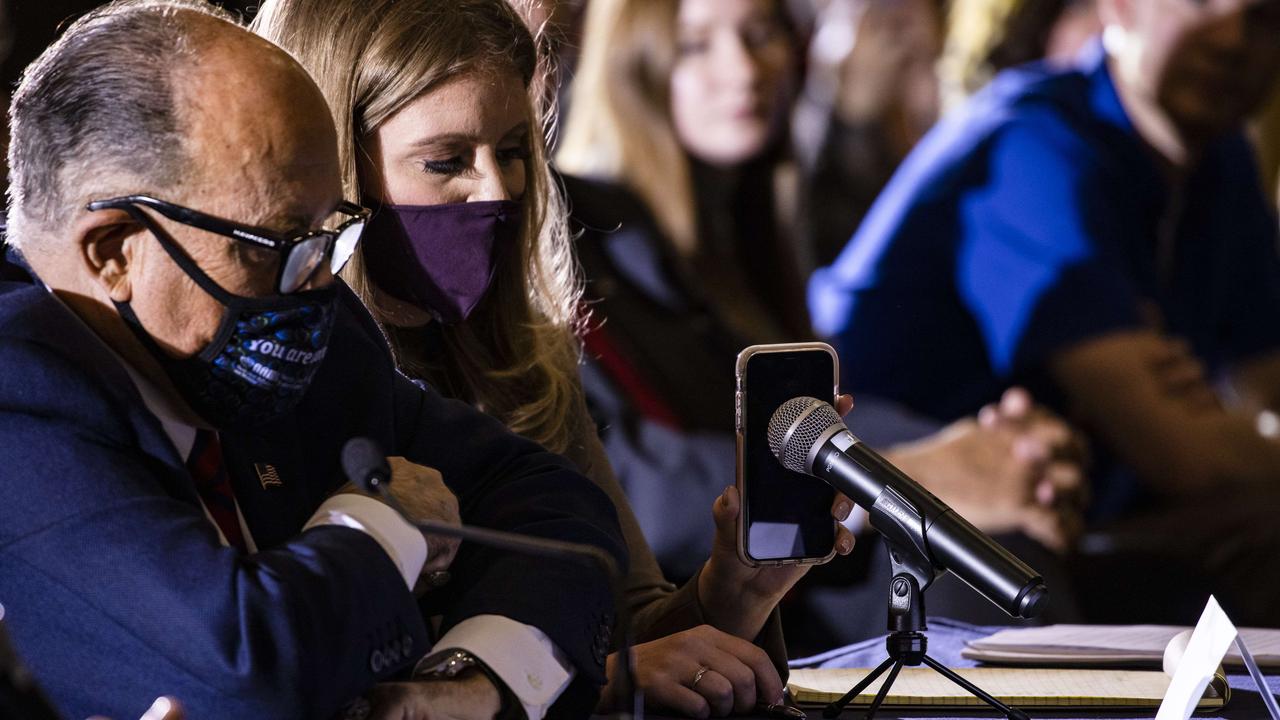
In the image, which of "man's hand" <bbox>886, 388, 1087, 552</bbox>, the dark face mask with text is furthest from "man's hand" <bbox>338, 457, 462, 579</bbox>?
"man's hand" <bbox>886, 388, 1087, 552</bbox>

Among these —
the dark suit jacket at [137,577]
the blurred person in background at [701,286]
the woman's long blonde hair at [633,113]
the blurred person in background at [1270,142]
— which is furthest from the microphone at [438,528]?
the blurred person in background at [1270,142]

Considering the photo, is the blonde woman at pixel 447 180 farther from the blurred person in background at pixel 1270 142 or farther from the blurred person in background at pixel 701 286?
the blurred person in background at pixel 1270 142

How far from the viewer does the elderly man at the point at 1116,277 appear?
4.17 meters

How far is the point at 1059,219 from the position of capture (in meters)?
4.14

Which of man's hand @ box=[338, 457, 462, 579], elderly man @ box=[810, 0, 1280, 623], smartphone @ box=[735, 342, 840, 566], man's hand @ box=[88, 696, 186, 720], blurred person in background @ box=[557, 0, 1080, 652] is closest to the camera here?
man's hand @ box=[88, 696, 186, 720]

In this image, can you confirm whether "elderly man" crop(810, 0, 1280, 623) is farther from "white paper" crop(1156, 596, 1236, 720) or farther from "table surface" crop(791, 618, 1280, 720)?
"white paper" crop(1156, 596, 1236, 720)

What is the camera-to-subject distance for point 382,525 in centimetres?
137

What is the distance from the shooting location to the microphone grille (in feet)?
4.87

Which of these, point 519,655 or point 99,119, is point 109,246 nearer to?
point 99,119

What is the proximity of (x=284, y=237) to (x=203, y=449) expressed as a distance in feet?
0.74

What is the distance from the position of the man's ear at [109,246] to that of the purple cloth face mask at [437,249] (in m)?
0.57

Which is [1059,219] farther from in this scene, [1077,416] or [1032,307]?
[1077,416]

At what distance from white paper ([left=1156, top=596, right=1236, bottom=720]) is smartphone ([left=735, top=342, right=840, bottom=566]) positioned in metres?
0.36

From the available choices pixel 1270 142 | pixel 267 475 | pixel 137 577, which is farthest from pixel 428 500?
pixel 1270 142
